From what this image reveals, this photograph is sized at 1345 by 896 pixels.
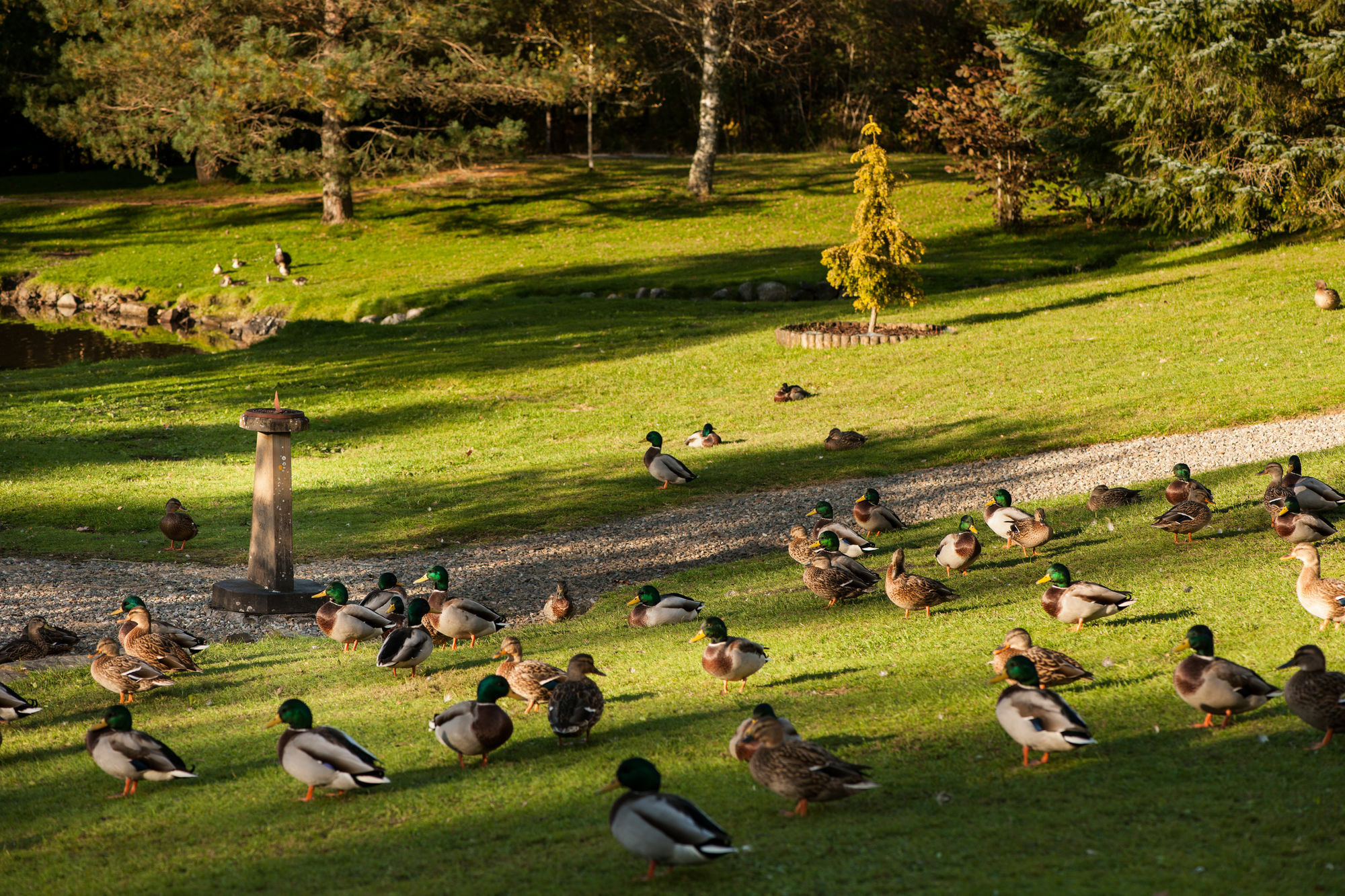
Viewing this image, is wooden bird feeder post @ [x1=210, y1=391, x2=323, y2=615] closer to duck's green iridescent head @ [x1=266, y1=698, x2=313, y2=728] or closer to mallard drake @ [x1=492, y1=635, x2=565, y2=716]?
mallard drake @ [x1=492, y1=635, x2=565, y2=716]

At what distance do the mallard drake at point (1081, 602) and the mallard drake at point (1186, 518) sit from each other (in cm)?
323

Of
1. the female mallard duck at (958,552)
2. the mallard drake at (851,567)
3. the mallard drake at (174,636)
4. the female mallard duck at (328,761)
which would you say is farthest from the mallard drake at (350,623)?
the female mallard duck at (958,552)

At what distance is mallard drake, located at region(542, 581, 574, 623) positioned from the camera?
13.1 meters

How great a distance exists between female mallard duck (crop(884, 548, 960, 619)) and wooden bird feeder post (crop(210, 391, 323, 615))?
690 cm

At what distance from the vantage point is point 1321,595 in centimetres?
952

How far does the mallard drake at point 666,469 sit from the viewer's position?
62.6 ft

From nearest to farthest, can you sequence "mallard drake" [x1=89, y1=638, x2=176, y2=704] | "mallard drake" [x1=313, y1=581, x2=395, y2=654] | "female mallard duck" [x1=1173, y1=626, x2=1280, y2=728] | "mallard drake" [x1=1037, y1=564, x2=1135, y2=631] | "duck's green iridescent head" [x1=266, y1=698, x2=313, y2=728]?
"female mallard duck" [x1=1173, y1=626, x2=1280, y2=728] → "duck's green iridescent head" [x1=266, y1=698, x2=313, y2=728] → "mallard drake" [x1=89, y1=638, x2=176, y2=704] → "mallard drake" [x1=1037, y1=564, x2=1135, y2=631] → "mallard drake" [x1=313, y1=581, x2=395, y2=654]

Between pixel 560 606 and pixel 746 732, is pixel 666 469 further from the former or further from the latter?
pixel 746 732

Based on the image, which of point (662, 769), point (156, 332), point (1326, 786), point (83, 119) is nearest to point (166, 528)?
point (662, 769)

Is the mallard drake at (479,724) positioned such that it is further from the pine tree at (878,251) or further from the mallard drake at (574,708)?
the pine tree at (878,251)

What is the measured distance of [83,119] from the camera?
48625mm

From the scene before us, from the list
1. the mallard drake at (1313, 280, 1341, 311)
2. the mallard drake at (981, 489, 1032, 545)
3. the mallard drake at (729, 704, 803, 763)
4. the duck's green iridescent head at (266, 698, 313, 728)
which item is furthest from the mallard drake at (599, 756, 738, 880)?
the mallard drake at (1313, 280, 1341, 311)

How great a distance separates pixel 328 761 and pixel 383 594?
5150 millimetres

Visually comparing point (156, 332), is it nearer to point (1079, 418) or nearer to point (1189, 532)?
point (1079, 418)
